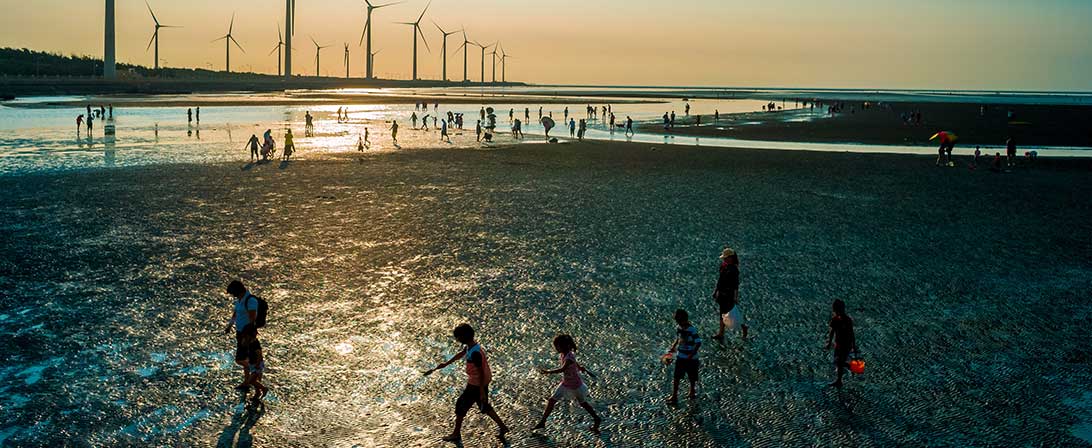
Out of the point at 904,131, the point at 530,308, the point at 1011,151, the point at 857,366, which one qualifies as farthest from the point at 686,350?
Answer: the point at 904,131

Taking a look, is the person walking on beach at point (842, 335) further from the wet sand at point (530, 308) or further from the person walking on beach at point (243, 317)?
the person walking on beach at point (243, 317)

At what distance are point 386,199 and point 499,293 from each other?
13081 mm

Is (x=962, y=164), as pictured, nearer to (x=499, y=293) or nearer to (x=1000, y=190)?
(x=1000, y=190)

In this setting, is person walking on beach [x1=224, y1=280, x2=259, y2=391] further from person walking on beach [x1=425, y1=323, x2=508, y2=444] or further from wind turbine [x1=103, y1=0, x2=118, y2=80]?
wind turbine [x1=103, y1=0, x2=118, y2=80]

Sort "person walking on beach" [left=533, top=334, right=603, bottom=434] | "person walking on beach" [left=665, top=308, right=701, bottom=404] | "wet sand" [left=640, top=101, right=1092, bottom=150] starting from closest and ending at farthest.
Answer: "person walking on beach" [left=533, top=334, right=603, bottom=434] < "person walking on beach" [left=665, top=308, right=701, bottom=404] < "wet sand" [left=640, top=101, right=1092, bottom=150]

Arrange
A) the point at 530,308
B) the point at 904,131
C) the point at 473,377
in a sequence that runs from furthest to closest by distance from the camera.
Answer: the point at 904,131
the point at 530,308
the point at 473,377

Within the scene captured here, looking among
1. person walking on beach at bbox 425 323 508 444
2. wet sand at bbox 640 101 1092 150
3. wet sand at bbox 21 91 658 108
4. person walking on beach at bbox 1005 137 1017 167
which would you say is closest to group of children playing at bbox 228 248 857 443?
person walking on beach at bbox 425 323 508 444

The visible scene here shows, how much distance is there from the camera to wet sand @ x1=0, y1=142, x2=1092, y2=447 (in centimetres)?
1036

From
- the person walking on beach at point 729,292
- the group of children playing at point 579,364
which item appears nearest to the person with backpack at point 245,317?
the group of children playing at point 579,364

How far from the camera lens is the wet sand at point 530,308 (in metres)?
10.4

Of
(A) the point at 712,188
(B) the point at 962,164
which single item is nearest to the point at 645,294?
(A) the point at 712,188

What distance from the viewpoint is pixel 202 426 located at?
32.8ft

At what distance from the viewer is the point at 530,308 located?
1536 cm

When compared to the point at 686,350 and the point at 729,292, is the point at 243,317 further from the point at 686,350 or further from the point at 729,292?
the point at 729,292
